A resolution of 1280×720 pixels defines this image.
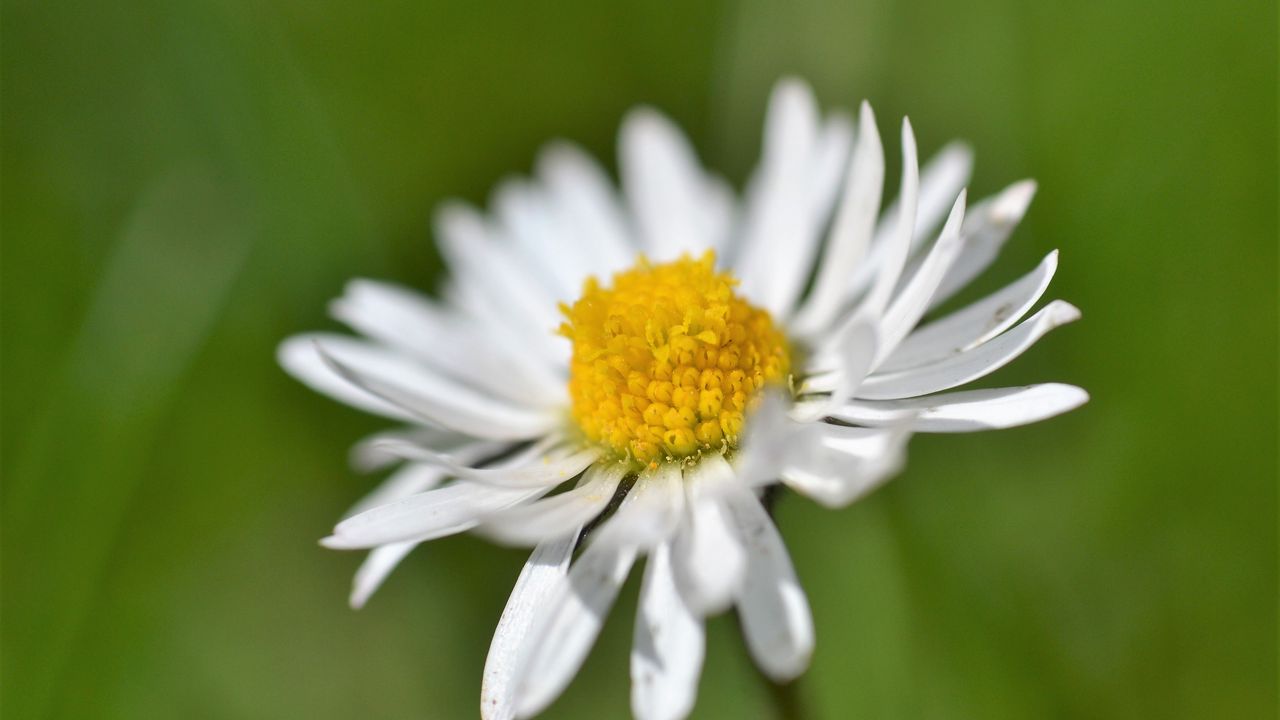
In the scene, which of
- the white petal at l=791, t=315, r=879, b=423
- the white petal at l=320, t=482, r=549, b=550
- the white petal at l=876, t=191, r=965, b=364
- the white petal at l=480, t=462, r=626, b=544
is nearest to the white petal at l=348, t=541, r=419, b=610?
the white petal at l=320, t=482, r=549, b=550

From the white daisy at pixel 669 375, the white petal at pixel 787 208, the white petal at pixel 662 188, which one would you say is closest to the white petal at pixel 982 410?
the white daisy at pixel 669 375

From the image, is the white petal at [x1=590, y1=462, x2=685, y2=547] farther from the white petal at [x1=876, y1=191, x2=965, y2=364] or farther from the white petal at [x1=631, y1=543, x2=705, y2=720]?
the white petal at [x1=876, y1=191, x2=965, y2=364]

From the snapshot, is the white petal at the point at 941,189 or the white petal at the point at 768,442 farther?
the white petal at the point at 941,189

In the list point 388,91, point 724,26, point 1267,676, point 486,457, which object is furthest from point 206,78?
point 1267,676

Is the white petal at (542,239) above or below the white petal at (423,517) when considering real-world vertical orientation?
above

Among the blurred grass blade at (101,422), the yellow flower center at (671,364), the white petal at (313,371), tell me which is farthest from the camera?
the blurred grass blade at (101,422)

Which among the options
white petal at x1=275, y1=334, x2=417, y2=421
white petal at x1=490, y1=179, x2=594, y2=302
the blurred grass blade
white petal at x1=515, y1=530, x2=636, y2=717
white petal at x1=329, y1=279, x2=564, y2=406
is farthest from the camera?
white petal at x1=490, y1=179, x2=594, y2=302

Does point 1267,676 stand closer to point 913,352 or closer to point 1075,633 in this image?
point 1075,633

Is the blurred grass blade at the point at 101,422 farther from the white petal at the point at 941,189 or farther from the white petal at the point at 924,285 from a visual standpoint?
the white petal at the point at 924,285
